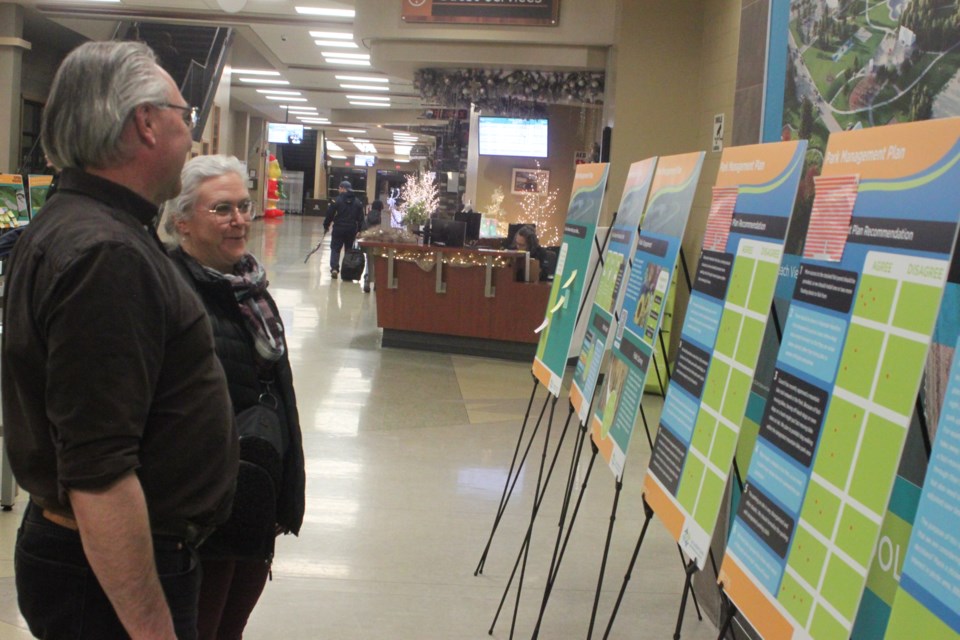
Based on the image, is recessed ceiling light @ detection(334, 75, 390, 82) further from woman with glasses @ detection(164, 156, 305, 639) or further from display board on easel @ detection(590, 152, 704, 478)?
woman with glasses @ detection(164, 156, 305, 639)

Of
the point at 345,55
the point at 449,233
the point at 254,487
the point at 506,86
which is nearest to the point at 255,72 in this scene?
the point at 345,55

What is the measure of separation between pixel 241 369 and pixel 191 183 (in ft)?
1.74

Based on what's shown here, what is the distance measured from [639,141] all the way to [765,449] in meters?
6.99

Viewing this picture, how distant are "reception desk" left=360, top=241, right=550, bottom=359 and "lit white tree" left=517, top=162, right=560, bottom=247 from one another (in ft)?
14.0

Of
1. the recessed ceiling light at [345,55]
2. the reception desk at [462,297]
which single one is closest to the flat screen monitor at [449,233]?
the reception desk at [462,297]

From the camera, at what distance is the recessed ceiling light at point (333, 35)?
14.0 meters

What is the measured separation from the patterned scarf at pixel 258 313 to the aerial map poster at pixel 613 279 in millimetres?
1072

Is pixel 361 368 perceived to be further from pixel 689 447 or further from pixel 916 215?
pixel 916 215

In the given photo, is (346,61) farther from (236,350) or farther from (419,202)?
(236,350)

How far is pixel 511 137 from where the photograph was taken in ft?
40.2

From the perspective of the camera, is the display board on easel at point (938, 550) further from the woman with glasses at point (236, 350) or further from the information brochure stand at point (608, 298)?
the information brochure stand at point (608, 298)

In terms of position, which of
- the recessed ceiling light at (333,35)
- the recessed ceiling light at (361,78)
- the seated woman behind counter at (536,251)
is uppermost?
the recessed ceiling light at (333,35)

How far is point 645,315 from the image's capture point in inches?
105

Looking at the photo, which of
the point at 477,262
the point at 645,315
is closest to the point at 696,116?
the point at 477,262
